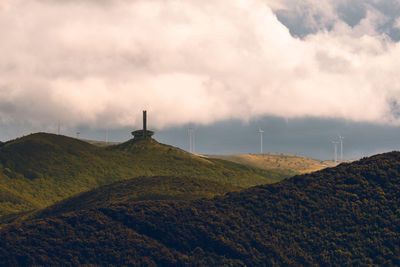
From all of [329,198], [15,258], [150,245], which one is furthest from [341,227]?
[15,258]

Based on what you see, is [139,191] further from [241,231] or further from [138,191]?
[241,231]

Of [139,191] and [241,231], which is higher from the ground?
[139,191]

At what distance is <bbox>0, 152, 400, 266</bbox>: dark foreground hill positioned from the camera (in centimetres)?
6312

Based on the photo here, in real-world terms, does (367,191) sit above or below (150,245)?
above

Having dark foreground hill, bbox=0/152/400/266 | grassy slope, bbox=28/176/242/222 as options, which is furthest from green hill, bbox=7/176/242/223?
dark foreground hill, bbox=0/152/400/266

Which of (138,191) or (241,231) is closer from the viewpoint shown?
(241,231)

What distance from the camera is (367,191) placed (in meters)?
75.1

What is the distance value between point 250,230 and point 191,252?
8545 mm

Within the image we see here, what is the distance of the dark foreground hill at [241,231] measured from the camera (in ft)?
207

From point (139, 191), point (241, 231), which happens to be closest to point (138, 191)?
point (139, 191)

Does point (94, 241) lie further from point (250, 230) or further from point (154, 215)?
point (250, 230)

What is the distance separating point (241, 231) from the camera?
68.2 meters

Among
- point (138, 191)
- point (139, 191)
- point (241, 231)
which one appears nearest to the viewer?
point (241, 231)

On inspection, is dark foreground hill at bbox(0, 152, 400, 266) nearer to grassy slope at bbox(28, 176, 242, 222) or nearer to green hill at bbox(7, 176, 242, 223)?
green hill at bbox(7, 176, 242, 223)
